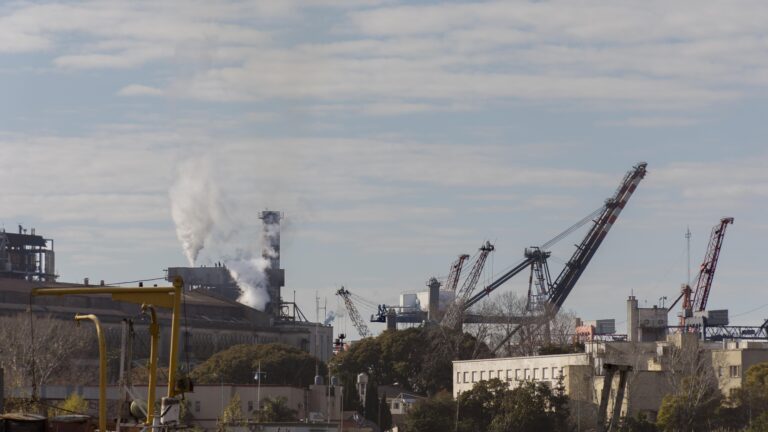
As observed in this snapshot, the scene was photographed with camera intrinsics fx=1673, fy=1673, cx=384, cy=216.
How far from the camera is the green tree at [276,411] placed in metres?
138

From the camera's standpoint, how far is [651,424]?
137000 millimetres

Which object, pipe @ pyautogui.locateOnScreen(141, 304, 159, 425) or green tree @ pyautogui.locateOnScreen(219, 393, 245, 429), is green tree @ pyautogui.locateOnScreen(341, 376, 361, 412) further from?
pipe @ pyautogui.locateOnScreen(141, 304, 159, 425)

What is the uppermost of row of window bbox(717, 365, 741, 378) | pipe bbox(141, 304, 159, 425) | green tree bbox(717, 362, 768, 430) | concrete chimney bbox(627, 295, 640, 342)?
concrete chimney bbox(627, 295, 640, 342)

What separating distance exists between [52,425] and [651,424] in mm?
89631

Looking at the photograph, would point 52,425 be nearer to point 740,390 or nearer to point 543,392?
point 543,392

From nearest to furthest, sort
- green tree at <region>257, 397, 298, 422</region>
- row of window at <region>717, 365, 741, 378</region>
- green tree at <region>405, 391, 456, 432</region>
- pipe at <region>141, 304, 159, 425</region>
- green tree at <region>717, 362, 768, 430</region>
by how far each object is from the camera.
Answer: pipe at <region>141, 304, 159, 425</region> < green tree at <region>257, 397, 298, 422</region> < green tree at <region>717, 362, 768, 430</region> < green tree at <region>405, 391, 456, 432</region> < row of window at <region>717, 365, 741, 378</region>

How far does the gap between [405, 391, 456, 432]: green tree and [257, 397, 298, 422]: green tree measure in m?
10.0

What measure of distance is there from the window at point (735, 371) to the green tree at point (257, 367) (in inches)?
1786

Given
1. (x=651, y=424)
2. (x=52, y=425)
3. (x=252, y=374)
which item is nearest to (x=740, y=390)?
(x=651, y=424)

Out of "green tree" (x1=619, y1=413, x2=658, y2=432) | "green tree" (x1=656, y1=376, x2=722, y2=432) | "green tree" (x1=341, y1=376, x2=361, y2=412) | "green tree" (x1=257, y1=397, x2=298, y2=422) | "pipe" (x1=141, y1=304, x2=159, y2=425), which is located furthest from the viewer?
"green tree" (x1=341, y1=376, x2=361, y2=412)

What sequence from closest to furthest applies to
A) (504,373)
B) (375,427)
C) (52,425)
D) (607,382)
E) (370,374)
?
(607,382) < (52,425) < (375,427) < (504,373) < (370,374)

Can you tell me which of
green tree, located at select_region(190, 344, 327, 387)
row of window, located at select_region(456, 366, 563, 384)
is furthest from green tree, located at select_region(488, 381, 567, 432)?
green tree, located at select_region(190, 344, 327, 387)

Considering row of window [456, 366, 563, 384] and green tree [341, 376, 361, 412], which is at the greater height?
row of window [456, 366, 563, 384]

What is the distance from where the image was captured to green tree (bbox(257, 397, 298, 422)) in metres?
138
